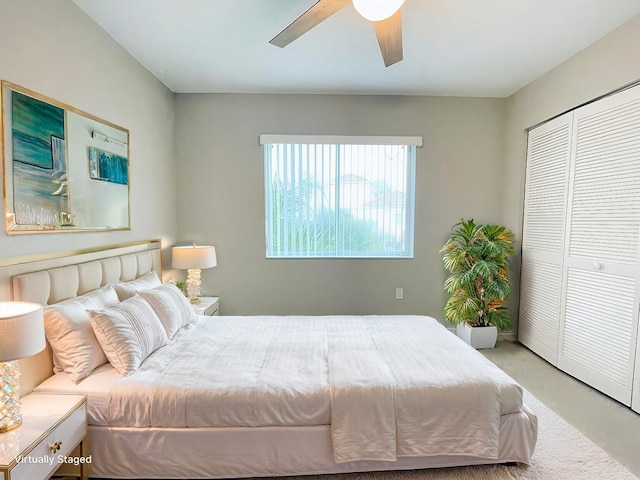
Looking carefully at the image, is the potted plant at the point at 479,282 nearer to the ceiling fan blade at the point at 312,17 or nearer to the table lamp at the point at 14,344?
the ceiling fan blade at the point at 312,17

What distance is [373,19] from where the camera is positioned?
1754 millimetres

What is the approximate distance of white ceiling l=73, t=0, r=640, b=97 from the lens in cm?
222

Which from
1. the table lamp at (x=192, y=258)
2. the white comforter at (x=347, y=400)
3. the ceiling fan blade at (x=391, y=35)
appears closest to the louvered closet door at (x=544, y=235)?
the white comforter at (x=347, y=400)

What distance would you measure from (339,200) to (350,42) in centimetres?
168

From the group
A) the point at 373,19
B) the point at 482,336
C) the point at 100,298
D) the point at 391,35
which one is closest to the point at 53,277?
the point at 100,298

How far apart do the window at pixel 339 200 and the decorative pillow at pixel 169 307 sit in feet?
4.63

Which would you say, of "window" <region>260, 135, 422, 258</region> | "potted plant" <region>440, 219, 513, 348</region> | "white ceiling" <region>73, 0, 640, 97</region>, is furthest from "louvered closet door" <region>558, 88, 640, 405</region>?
"window" <region>260, 135, 422, 258</region>

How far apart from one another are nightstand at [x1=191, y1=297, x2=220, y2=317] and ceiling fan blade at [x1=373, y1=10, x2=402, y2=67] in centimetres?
264

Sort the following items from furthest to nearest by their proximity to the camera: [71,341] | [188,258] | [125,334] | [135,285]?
[188,258] → [135,285] → [125,334] → [71,341]

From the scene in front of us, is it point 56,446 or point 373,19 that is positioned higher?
point 373,19

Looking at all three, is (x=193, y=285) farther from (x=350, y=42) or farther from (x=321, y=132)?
(x=350, y=42)

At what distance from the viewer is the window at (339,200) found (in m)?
3.89

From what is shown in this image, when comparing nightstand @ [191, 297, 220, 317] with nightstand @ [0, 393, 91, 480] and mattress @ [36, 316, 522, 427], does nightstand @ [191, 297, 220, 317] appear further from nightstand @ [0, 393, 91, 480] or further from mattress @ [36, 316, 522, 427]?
nightstand @ [0, 393, 91, 480]

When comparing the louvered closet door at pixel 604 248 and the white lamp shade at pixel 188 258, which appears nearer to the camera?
the louvered closet door at pixel 604 248
